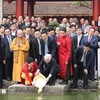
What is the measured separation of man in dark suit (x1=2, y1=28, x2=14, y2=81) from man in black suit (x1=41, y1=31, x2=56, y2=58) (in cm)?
100

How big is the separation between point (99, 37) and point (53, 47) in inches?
60.1

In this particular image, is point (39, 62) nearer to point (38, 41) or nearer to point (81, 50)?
point (38, 41)

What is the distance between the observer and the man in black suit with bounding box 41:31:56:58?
11109 millimetres

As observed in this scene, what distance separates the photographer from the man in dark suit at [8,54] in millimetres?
11172

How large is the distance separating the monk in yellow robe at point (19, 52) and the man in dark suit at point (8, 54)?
0.18 m

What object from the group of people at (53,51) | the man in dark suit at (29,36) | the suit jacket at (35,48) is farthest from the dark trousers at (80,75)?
the man in dark suit at (29,36)

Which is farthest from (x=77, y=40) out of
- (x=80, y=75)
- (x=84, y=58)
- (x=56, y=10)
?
(x=56, y=10)

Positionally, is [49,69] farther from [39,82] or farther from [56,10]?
[56,10]

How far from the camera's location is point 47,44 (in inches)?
441

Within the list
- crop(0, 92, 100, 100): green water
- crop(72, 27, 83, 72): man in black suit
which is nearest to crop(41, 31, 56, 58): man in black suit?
crop(72, 27, 83, 72): man in black suit

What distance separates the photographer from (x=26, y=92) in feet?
34.4

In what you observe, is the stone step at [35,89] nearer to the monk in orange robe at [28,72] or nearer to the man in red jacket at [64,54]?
the monk in orange robe at [28,72]

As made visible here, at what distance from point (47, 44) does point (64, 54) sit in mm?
597

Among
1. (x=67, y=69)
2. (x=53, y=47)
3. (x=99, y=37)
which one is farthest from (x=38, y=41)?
(x=99, y=37)
